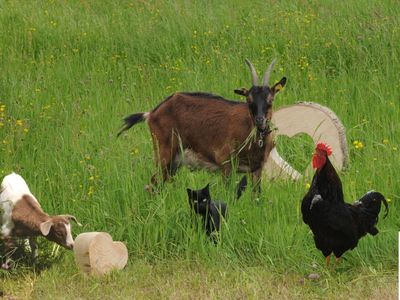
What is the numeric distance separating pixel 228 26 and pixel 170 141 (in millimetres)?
5678

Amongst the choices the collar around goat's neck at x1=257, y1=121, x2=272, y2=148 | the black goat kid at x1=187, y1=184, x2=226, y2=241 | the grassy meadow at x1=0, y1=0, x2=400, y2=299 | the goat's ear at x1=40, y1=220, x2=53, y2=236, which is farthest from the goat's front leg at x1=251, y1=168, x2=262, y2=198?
the goat's ear at x1=40, y1=220, x2=53, y2=236

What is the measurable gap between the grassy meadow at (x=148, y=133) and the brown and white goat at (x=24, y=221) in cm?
25

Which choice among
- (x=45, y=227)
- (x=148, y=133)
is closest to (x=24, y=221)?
(x=45, y=227)

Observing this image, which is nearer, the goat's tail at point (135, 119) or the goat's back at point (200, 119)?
the goat's back at point (200, 119)

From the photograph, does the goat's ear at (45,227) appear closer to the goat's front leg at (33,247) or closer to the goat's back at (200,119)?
the goat's front leg at (33,247)

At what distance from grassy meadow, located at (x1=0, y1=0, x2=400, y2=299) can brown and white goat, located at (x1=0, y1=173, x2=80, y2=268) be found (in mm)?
248

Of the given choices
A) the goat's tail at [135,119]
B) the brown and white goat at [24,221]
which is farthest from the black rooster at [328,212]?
the goat's tail at [135,119]

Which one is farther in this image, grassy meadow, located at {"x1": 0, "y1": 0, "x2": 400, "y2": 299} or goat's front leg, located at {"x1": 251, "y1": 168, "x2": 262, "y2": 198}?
goat's front leg, located at {"x1": 251, "y1": 168, "x2": 262, "y2": 198}

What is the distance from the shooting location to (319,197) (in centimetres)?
743

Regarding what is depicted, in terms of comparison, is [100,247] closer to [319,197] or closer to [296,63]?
[319,197]

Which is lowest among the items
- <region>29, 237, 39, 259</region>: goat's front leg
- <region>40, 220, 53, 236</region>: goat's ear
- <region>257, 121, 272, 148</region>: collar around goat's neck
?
<region>29, 237, 39, 259</region>: goat's front leg

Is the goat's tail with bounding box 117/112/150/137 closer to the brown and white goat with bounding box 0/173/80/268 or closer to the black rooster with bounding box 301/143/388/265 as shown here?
the brown and white goat with bounding box 0/173/80/268

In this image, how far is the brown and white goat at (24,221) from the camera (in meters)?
7.96

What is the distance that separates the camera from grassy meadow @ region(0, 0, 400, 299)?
25.6ft
